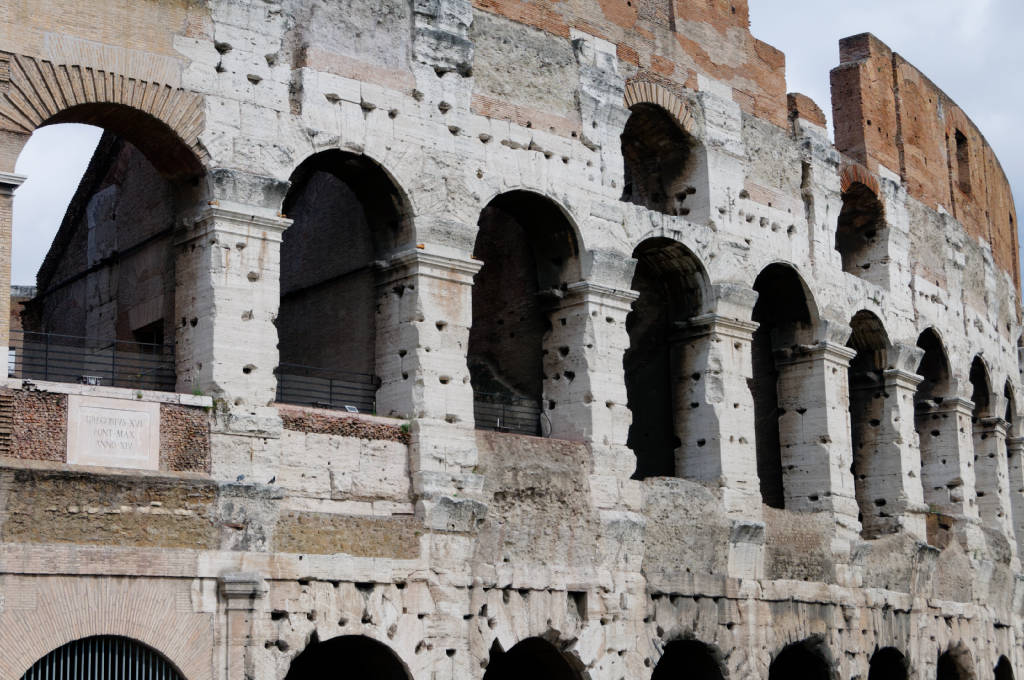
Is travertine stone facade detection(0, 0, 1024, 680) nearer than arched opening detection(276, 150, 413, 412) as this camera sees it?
Yes

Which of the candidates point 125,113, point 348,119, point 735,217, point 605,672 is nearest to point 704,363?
point 735,217

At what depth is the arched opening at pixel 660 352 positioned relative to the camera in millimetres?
18891

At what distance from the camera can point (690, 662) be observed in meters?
18.5

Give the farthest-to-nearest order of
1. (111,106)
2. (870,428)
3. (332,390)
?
(870,428), (332,390), (111,106)

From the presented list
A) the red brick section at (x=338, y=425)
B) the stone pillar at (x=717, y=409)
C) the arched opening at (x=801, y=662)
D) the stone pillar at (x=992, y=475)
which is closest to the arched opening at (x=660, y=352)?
the stone pillar at (x=717, y=409)

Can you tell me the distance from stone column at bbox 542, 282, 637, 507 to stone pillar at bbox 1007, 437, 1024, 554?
40.7ft

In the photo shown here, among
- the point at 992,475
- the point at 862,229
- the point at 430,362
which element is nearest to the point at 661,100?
the point at 430,362

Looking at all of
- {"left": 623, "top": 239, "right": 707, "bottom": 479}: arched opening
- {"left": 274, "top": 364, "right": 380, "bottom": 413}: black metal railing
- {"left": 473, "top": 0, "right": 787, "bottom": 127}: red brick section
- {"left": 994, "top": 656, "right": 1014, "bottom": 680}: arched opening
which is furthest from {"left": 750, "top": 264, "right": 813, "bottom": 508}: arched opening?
{"left": 274, "top": 364, "right": 380, "bottom": 413}: black metal railing

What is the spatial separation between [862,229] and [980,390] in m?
4.84

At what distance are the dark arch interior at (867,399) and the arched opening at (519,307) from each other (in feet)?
18.0

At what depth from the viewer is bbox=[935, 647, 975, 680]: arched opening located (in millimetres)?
22672

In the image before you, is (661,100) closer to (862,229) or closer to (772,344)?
(772,344)

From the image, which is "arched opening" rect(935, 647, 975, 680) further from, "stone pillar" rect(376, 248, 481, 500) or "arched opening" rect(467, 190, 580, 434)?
"stone pillar" rect(376, 248, 481, 500)

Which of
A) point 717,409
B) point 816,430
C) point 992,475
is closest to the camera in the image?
point 717,409
